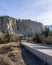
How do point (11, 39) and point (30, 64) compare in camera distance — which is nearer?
point (30, 64)

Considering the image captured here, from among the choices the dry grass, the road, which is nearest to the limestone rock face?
the dry grass

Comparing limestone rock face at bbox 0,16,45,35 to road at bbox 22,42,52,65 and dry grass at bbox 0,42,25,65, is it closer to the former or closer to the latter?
dry grass at bbox 0,42,25,65

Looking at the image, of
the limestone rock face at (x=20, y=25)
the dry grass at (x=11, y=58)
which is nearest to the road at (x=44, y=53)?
the dry grass at (x=11, y=58)

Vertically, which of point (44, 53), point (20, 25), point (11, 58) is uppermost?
point (20, 25)

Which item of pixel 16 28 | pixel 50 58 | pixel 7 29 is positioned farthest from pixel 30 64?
pixel 16 28

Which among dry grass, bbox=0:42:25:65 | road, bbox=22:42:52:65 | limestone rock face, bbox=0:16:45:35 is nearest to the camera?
road, bbox=22:42:52:65

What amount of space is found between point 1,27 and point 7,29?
552 cm

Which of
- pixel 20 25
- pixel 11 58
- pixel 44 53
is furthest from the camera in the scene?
pixel 20 25

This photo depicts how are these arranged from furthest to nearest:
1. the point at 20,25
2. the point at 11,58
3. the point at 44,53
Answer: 1. the point at 20,25
2. the point at 11,58
3. the point at 44,53

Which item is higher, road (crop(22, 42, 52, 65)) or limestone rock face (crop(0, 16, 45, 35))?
limestone rock face (crop(0, 16, 45, 35))

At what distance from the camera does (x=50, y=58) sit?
45.4 feet

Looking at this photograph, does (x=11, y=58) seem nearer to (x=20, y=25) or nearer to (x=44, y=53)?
(x=44, y=53)

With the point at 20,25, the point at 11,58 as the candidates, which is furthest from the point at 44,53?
the point at 20,25

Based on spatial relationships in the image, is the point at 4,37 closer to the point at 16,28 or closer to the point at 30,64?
the point at 30,64
